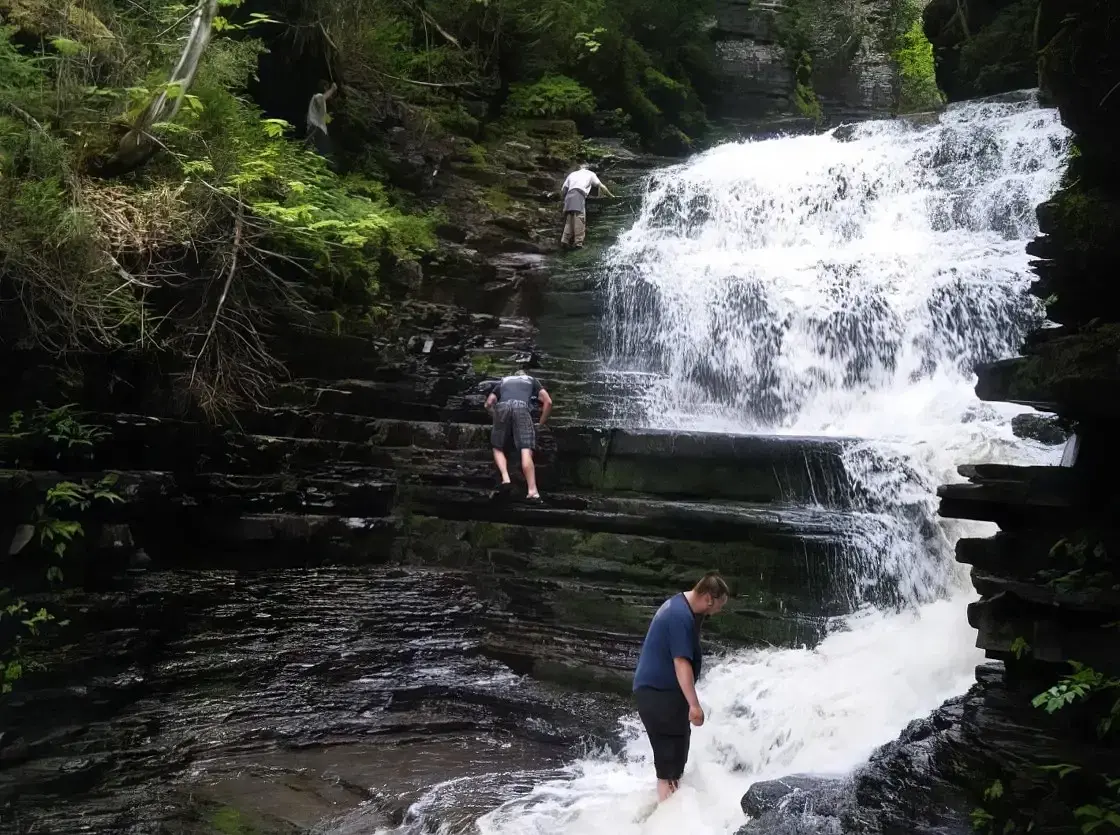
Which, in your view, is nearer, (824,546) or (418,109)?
(824,546)

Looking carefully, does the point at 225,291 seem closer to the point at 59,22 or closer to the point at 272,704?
the point at 59,22

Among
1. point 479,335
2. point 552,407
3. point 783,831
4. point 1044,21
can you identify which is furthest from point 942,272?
point 783,831

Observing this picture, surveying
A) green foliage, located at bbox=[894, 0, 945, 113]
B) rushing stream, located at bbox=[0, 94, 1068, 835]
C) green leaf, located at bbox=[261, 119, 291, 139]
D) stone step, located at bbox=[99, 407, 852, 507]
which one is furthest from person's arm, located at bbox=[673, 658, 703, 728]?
green foliage, located at bbox=[894, 0, 945, 113]

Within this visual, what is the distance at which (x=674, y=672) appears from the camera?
567 centimetres

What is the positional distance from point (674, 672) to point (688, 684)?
6.2 inches

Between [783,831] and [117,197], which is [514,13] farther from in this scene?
[783,831]

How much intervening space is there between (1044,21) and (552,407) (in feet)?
24.5

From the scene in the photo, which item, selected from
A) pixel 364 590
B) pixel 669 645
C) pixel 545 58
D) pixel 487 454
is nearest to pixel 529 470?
pixel 487 454

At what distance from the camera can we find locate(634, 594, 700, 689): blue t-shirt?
5.60m

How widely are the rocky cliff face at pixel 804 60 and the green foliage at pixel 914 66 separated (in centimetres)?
26

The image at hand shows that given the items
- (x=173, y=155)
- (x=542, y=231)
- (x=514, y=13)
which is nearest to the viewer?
(x=173, y=155)

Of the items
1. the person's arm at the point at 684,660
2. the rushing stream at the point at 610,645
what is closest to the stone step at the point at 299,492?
the rushing stream at the point at 610,645

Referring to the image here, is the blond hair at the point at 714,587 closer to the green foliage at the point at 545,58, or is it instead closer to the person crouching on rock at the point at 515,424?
the person crouching on rock at the point at 515,424

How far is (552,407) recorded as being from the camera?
1169 centimetres
